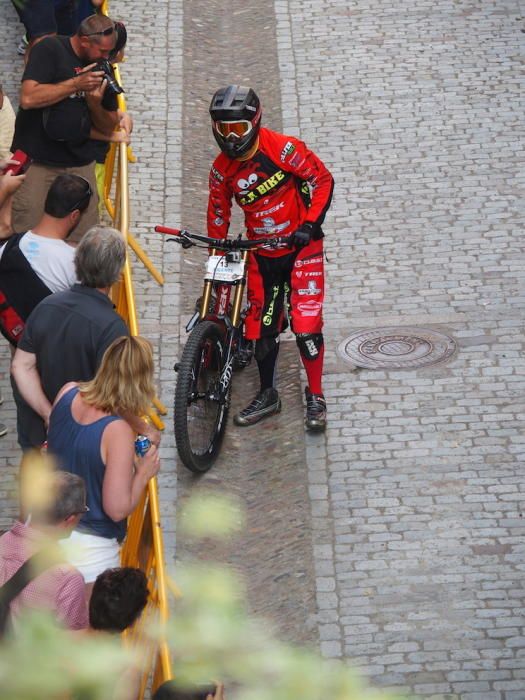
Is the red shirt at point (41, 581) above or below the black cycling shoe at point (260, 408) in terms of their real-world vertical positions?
above

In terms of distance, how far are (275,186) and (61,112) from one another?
5.49 ft

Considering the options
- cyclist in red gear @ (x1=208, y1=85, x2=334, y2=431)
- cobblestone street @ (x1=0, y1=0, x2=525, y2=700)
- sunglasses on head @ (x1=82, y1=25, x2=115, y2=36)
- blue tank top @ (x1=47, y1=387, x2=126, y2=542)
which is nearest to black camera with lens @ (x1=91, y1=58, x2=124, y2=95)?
sunglasses on head @ (x1=82, y1=25, x2=115, y2=36)

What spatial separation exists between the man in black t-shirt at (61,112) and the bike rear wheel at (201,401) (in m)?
1.34

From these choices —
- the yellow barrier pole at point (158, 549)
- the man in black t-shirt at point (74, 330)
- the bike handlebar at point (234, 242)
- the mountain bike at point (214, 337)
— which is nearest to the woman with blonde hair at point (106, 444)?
the yellow barrier pole at point (158, 549)

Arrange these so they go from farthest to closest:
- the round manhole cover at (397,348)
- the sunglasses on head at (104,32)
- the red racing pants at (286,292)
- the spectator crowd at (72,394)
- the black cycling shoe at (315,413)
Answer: the round manhole cover at (397,348)
the black cycling shoe at (315,413)
the sunglasses on head at (104,32)
the red racing pants at (286,292)
the spectator crowd at (72,394)

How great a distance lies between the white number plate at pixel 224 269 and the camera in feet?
27.7

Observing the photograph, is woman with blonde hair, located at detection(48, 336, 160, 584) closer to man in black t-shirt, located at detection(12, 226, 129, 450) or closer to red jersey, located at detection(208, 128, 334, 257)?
man in black t-shirt, located at detection(12, 226, 129, 450)

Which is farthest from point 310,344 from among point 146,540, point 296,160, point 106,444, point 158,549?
point 106,444

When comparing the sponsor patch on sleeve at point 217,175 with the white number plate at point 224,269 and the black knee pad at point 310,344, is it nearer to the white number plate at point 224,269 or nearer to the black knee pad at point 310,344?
the white number plate at point 224,269

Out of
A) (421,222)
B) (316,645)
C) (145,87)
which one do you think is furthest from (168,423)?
(145,87)

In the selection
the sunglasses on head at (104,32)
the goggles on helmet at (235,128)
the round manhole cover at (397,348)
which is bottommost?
the round manhole cover at (397,348)

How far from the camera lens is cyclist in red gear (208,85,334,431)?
8203mm

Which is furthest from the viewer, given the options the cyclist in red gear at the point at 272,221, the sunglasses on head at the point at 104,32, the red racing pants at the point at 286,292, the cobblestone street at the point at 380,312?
the sunglasses on head at the point at 104,32

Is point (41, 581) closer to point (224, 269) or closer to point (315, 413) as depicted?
point (224, 269)
